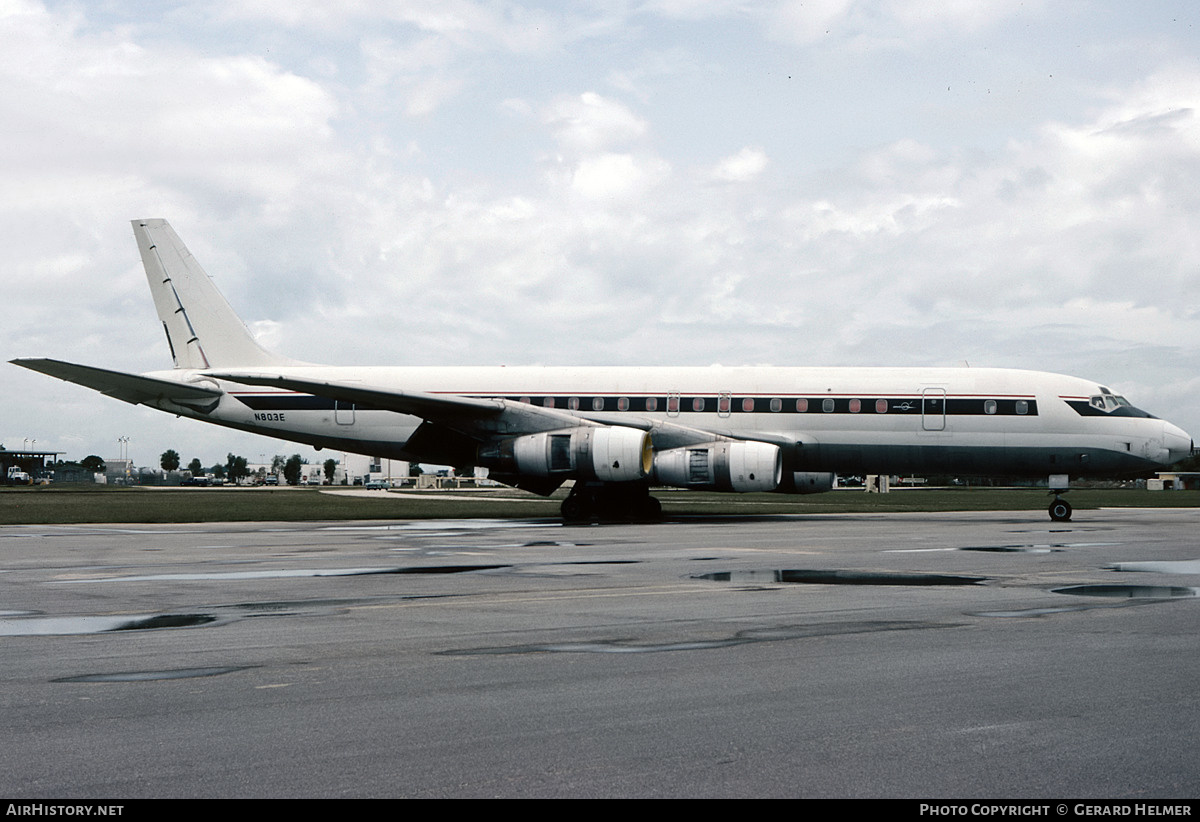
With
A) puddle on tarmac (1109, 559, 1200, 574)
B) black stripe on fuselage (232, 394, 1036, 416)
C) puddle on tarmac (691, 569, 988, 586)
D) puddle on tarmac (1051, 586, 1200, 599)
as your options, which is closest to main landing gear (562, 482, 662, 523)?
black stripe on fuselage (232, 394, 1036, 416)

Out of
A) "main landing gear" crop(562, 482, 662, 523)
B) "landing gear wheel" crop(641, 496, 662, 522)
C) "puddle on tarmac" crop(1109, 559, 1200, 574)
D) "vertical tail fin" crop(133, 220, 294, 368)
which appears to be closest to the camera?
"puddle on tarmac" crop(1109, 559, 1200, 574)

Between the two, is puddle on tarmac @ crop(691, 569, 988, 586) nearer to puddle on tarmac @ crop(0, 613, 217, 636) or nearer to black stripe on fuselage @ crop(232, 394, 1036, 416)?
puddle on tarmac @ crop(0, 613, 217, 636)

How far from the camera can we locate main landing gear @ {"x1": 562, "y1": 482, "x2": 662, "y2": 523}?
27.9 meters

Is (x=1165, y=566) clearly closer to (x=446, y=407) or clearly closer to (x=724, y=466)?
(x=724, y=466)

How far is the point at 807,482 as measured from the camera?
31.3 m

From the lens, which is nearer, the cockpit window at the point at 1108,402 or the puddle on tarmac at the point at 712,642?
the puddle on tarmac at the point at 712,642

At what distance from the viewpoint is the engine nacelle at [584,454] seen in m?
26.7

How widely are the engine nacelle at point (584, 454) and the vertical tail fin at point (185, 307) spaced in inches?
445

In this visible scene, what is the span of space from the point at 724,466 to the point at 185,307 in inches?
692

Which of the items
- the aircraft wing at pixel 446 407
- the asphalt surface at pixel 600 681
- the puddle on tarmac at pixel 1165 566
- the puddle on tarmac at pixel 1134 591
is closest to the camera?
the asphalt surface at pixel 600 681

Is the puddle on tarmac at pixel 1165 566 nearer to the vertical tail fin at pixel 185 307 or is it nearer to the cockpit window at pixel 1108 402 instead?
the cockpit window at pixel 1108 402

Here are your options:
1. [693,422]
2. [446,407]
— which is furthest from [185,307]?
[693,422]

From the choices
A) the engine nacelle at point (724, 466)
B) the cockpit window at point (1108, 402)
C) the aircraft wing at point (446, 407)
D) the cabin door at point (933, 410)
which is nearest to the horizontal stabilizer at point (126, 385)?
the aircraft wing at point (446, 407)

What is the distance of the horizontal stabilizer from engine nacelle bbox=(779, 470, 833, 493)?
16021 mm
